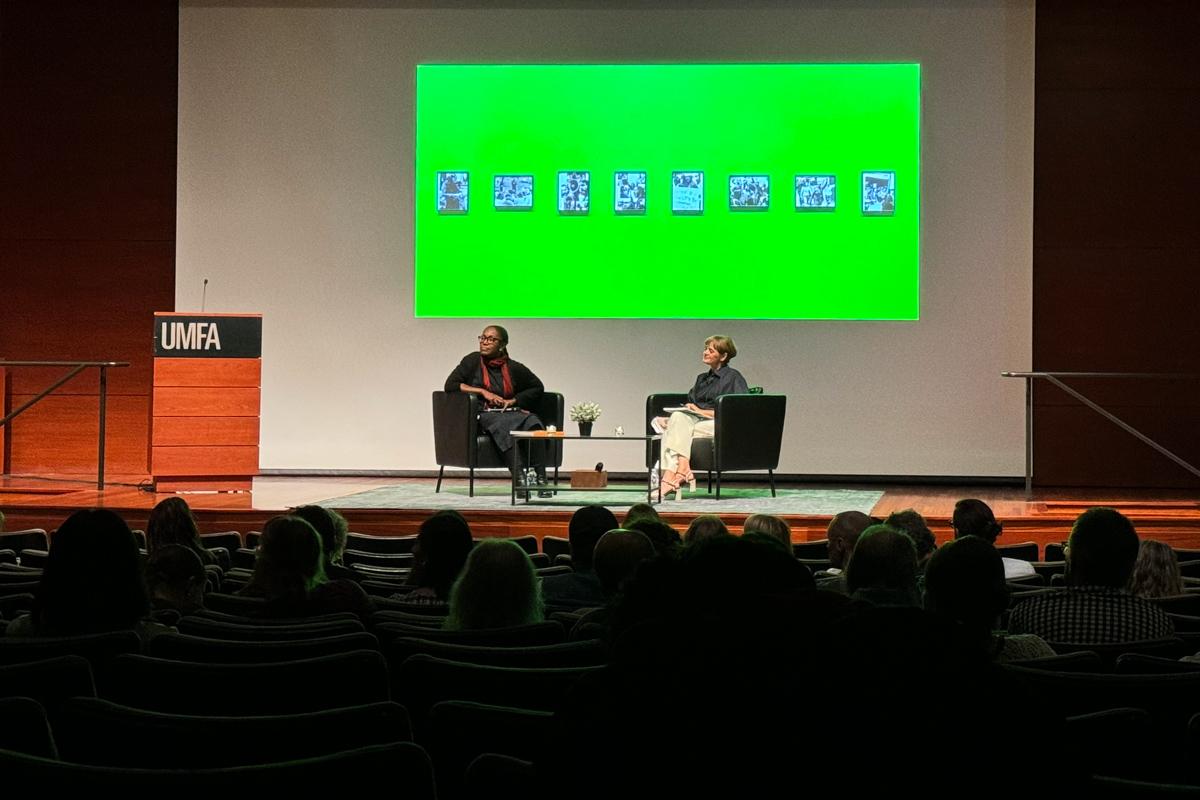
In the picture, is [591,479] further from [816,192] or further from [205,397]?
[816,192]

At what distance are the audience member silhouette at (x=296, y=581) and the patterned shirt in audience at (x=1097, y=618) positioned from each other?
1.62 m

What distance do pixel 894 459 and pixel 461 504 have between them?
3.68 metres

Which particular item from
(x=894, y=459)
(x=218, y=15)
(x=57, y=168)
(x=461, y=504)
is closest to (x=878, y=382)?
(x=894, y=459)

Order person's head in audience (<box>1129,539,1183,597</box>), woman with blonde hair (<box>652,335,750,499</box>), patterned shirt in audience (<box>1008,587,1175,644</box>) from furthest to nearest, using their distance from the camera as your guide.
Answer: woman with blonde hair (<box>652,335,750,499</box>) < person's head in audience (<box>1129,539,1183,597</box>) < patterned shirt in audience (<box>1008,587,1175,644</box>)

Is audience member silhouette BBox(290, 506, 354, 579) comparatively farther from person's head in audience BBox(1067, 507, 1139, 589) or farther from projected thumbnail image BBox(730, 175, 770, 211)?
projected thumbnail image BBox(730, 175, 770, 211)

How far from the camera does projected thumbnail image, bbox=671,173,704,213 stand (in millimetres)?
9711

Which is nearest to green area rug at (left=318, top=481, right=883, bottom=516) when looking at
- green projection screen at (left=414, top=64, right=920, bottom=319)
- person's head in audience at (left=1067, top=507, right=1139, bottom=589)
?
green projection screen at (left=414, top=64, right=920, bottom=319)

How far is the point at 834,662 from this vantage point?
0.85 m

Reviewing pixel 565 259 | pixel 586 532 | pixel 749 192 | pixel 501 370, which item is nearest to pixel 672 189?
pixel 749 192

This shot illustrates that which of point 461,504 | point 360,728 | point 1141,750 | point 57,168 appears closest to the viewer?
point 360,728

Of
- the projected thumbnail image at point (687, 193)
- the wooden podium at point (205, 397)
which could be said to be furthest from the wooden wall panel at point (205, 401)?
the projected thumbnail image at point (687, 193)

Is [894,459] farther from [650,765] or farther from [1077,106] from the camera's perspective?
[650,765]

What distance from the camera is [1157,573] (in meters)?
3.96

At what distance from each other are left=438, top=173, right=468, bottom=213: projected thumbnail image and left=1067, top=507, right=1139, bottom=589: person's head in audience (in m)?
7.23
